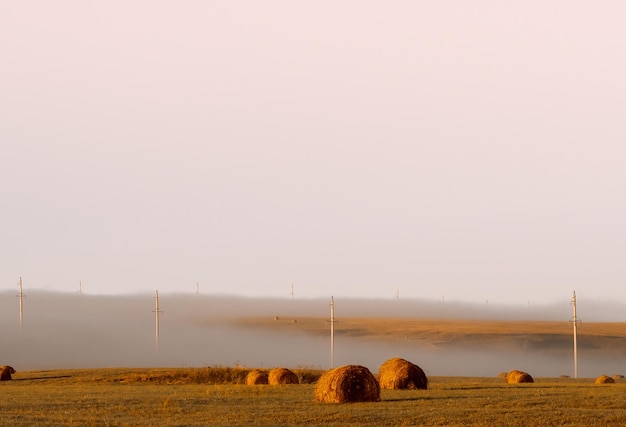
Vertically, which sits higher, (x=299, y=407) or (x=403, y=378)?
(x=403, y=378)

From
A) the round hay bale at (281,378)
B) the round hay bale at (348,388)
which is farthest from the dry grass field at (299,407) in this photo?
the round hay bale at (281,378)

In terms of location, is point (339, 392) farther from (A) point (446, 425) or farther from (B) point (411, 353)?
(B) point (411, 353)

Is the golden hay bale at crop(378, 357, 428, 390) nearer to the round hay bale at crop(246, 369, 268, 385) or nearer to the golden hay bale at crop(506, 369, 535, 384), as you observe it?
the round hay bale at crop(246, 369, 268, 385)

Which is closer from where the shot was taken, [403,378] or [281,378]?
[403,378]

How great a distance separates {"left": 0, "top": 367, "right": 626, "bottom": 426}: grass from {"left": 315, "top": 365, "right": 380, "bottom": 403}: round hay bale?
674mm

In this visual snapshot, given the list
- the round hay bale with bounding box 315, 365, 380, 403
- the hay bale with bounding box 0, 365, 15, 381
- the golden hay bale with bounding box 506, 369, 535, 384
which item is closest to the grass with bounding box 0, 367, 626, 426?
the round hay bale with bounding box 315, 365, 380, 403

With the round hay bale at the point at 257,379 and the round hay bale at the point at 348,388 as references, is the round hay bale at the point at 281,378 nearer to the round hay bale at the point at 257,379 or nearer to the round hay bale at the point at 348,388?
the round hay bale at the point at 257,379

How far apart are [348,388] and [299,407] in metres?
3.20

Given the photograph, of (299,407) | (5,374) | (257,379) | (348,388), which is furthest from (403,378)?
(5,374)

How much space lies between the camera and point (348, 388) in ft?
162

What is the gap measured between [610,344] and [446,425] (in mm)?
157223

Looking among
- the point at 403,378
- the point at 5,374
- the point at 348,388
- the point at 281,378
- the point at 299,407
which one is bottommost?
the point at 5,374

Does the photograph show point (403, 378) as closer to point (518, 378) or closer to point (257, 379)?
point (257, 379)

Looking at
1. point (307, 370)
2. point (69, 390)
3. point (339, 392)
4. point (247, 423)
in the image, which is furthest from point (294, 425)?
point (307, 370)
